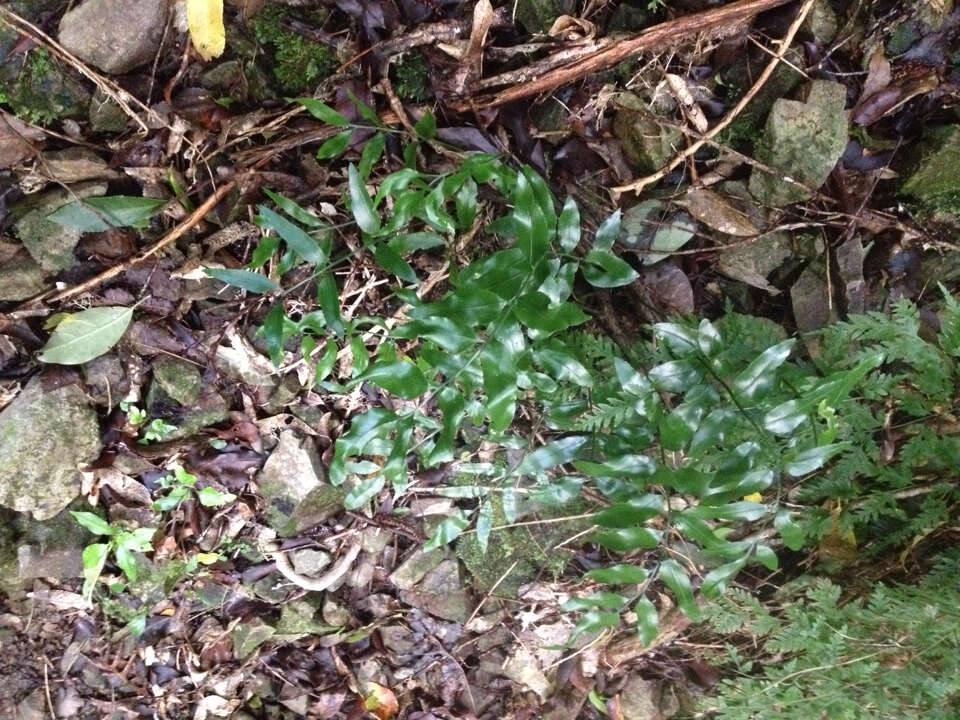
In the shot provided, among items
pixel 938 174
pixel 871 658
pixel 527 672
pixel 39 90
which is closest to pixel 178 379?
pixel 39 90

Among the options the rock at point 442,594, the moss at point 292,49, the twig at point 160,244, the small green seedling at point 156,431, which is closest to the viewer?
the moss at point 292,49

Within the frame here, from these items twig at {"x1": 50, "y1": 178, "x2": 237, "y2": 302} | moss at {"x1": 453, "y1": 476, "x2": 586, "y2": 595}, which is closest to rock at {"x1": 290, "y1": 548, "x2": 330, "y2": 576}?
moss at {"x1": 453, "y1": 476, "x2": 586, "y2": 595}

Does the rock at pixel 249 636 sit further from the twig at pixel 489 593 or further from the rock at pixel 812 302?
the rock at pixel 812 302

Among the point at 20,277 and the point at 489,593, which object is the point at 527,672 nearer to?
the point at 489,593

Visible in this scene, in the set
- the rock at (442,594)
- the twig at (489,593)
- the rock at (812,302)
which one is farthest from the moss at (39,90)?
the rock at (812,302)

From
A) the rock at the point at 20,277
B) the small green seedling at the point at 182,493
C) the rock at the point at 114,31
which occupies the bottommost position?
the small green seedling at the point at 182,493

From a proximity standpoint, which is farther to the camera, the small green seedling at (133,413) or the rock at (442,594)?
the rock at (442,594)

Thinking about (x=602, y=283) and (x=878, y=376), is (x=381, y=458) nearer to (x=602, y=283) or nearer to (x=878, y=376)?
(x=602, y=283)

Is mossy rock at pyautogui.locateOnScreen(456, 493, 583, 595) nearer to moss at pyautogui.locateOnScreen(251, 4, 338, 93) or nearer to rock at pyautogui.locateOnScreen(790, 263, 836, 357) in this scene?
rock at pyautogui.locateOnScreen(790, 263, 836, 357)
